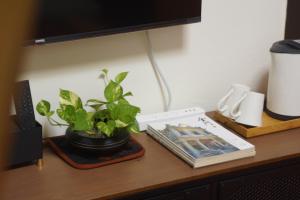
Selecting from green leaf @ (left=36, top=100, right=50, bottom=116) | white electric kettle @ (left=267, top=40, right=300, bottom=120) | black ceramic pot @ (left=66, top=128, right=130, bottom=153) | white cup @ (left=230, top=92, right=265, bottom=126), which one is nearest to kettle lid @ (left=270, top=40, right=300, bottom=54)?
white electric kettle @ (left=267, top=40, right=300, bottom=120)

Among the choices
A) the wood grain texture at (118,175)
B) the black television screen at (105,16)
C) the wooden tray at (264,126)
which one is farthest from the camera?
the wooden tray at (264,126)

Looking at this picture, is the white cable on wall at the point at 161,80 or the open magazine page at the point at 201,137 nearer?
the open magazine page at the point at 201,137

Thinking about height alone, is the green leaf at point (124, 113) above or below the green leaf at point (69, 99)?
below

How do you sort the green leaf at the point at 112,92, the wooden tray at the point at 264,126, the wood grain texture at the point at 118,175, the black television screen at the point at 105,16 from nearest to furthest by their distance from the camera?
the wood grain texture at the point at 118,175 < the black television screen at the point at 105,16 < the green leaf at the point at 112,92 < the wooden tray at the point at 264,126

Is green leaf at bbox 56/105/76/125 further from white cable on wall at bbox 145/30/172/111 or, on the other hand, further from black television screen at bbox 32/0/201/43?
white cable on wall at bbox 145/30/172/111

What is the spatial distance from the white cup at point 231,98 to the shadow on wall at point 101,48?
251mm

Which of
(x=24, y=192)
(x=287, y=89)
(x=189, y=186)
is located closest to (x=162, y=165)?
(x=189, y=186)

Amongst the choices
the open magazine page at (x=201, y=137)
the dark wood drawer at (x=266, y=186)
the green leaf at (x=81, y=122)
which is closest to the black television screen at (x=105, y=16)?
the green leaf at (x=81, y=122)

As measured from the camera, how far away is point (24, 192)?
1190 millimetres

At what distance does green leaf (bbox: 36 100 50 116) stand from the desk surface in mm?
137

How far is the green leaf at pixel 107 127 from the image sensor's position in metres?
1.33

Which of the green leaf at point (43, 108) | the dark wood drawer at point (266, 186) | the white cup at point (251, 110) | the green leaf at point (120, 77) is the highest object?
the green leaf at point (120, 77)

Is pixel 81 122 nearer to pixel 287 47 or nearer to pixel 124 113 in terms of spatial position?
pixel 124 113

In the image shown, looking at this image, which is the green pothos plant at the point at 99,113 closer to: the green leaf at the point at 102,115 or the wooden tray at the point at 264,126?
the green leaf at the point at 102,115
